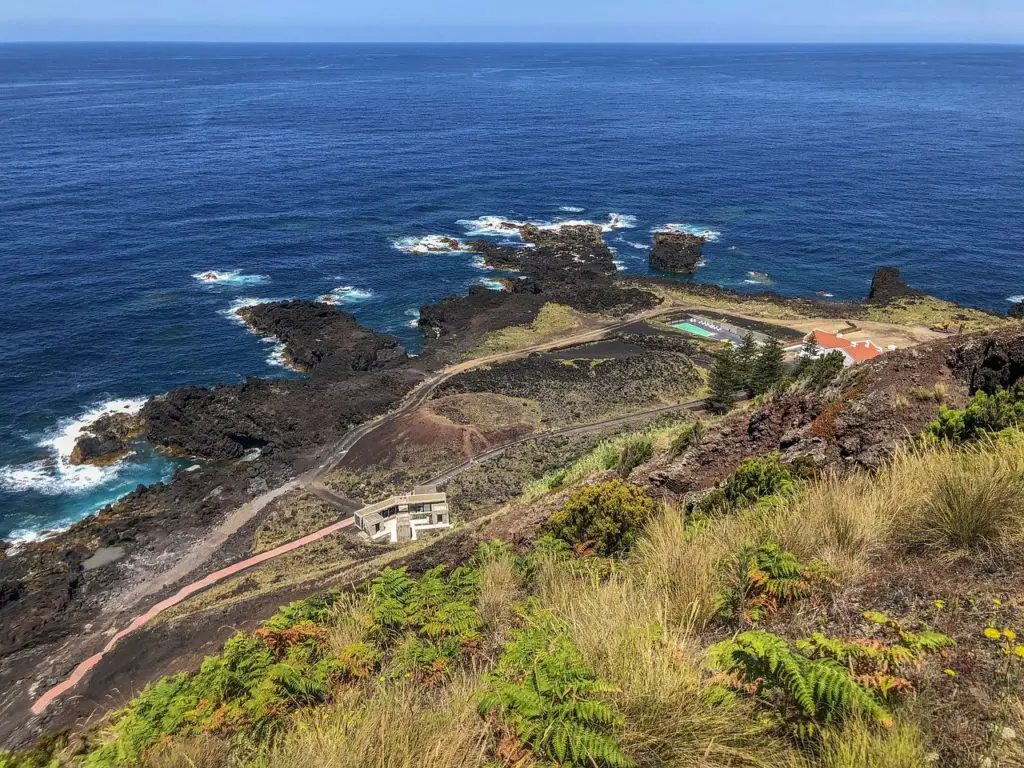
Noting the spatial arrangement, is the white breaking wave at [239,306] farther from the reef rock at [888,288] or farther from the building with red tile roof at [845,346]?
the reef rock at [888,288]

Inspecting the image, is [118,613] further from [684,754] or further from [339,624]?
[684,754]

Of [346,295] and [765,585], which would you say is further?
[346,295]

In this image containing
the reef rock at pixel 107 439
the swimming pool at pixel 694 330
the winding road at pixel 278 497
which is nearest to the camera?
the winding road at pixel 278 497

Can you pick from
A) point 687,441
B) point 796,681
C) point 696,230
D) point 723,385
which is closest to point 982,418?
point 796,681

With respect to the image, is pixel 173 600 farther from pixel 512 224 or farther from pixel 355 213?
pixel 355 213

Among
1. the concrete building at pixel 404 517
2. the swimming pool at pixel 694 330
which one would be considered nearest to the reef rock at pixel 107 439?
the concrete building at pixel 404 517

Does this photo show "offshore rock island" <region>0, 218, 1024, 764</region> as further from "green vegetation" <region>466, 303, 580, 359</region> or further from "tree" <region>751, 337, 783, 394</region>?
"tree" <region>751, 337, 783, 394</region>

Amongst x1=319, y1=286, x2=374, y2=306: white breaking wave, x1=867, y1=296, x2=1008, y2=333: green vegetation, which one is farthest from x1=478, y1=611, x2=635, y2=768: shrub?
x1=867, y1=296, x2=1008, y2=333: green vegetation

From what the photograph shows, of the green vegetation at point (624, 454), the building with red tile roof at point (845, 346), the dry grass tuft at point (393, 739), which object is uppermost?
the dry grass tuft at point (393, 739)
